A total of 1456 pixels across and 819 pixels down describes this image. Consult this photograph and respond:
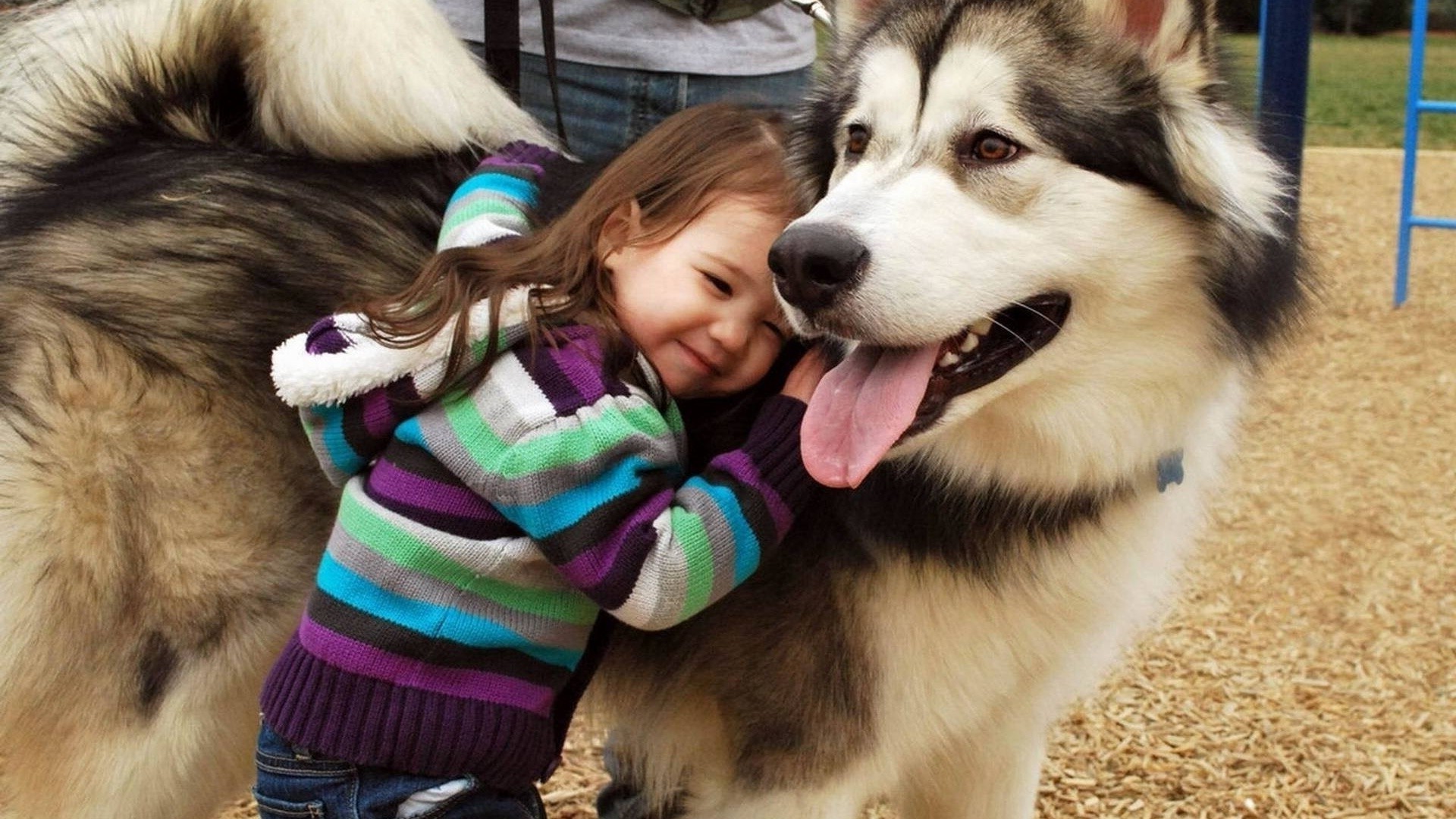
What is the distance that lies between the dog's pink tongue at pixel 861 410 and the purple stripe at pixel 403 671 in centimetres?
53

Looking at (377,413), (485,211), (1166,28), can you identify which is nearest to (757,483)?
(377,413)

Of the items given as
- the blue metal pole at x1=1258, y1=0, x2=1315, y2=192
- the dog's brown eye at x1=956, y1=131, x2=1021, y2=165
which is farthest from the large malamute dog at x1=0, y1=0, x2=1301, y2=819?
the blue metal pole at x1=1258, y1=0, x2=1315, y2=192

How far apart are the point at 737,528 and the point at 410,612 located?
0.46m

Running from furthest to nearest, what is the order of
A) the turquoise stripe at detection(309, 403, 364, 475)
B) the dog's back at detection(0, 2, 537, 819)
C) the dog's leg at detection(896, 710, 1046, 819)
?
the dog's leg at detection(896, 710, 1046, 819) < the dog's back at detection(0, 2, 537, 819) < the turquoise stripe at detection(309, 403, 364, 475)

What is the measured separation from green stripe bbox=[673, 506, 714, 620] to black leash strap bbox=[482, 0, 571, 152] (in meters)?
1.01

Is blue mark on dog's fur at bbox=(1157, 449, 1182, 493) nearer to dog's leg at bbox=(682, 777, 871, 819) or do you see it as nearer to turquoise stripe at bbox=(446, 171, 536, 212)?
dog's leg at bbox=(682, 777, 871, 819)

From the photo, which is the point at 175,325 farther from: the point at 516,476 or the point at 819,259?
the point at 819,259

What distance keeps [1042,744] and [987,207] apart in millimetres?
1116

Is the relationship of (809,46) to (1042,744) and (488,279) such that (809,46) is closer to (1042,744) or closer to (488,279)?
(488,279)

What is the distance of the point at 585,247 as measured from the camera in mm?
1967

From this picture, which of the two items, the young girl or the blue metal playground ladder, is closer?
the young girl

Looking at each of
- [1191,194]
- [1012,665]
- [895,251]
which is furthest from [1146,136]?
[1012,665]

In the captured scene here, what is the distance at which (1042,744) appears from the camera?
98.5 inches

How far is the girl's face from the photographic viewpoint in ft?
6.36
